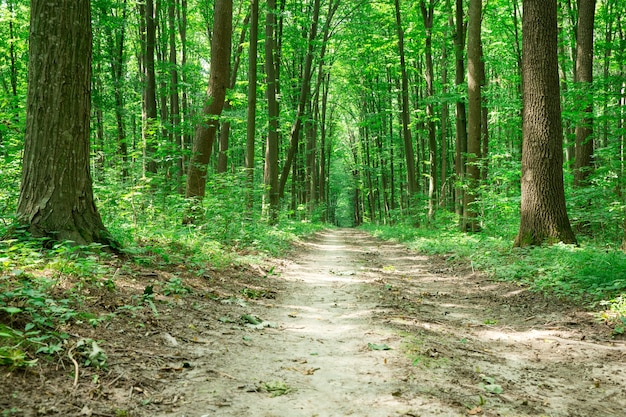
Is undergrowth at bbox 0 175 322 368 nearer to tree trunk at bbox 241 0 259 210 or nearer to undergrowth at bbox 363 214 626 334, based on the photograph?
tree trunk at bbox 241 0 259 210

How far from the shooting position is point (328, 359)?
4.02m

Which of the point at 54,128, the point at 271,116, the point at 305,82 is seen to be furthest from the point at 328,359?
the point at 305,82

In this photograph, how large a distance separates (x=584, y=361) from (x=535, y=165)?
539 centimetres

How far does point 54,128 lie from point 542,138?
8.64 metres

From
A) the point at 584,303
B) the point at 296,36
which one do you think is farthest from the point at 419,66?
the point at 584,303

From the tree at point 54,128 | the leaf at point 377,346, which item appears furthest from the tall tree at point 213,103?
the leaf at point 377,346

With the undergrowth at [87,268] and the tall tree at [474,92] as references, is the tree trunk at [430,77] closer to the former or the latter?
the tall tree at [474,92]

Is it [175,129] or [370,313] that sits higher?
[175,129]

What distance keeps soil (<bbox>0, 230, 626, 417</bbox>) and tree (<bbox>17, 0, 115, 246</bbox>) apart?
1168 millimetres

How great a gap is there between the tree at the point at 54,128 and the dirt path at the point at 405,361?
2.56 m

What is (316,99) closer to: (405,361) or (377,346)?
(377,346)

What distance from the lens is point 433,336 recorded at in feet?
15.6

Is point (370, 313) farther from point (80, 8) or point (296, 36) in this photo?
point (296, 36)

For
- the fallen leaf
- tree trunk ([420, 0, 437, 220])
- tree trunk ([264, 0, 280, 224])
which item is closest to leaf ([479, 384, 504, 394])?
the fallen leaf
